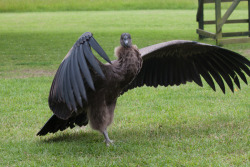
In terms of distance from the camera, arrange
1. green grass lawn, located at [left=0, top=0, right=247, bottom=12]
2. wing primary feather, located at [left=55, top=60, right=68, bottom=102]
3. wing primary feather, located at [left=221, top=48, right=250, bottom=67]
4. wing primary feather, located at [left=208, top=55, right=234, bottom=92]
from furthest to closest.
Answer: green grass lawn, located at [left=0, top=0, right=247, bottom=12], wing primary feather, located at [left=208, top=55, right=234, bottom=92], wing primary feather, located at [left=221, top=48, right=250, bottom=67], wing primary feather, located at [left=55, top=60, right=68, bottom=102]

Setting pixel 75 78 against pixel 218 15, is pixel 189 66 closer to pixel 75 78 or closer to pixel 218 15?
pixel 75 78

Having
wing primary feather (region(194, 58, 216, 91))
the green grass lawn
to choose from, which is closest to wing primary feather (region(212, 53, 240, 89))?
wing primary feather (region(194, 58, 216, 91))

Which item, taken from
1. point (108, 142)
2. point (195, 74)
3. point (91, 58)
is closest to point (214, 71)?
point (195, 74)

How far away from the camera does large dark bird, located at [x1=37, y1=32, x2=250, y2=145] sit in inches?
156

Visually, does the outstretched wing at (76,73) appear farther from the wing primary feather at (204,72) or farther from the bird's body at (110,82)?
the wing primary feather at (204,72)

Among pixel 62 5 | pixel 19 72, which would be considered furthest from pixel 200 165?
pixel 62 5

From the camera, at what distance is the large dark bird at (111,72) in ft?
13.0

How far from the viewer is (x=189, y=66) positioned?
5.61 m

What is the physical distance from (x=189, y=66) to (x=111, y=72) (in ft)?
4.72

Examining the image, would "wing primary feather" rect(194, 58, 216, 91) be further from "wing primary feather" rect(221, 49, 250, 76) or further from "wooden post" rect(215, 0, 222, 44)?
"wooden post" rect(215, 0, 222, 44)

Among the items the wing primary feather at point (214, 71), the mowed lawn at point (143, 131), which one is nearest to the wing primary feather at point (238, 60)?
the wing primary feather at point (214, 71)

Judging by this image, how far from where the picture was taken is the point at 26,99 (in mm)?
6988

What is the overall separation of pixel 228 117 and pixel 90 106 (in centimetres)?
202

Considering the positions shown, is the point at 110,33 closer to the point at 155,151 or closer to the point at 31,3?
the point at 155,151
